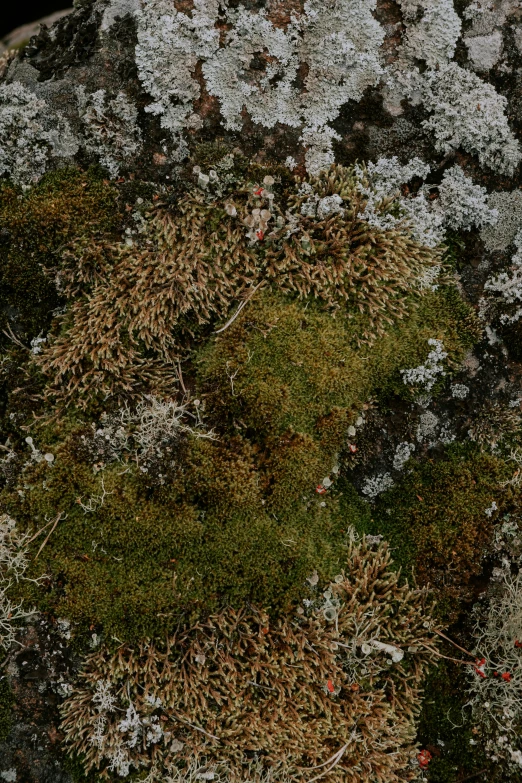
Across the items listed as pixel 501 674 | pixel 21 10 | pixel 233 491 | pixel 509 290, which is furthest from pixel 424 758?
pixel 21 10

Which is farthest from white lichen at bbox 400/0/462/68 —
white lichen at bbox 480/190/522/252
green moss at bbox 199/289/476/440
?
green moss at bbox 199/289/476/440

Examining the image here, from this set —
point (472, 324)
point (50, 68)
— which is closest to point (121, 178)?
point (50, 68)

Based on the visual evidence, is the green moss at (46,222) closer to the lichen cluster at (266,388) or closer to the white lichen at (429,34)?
the lichen cluster at (266,388)

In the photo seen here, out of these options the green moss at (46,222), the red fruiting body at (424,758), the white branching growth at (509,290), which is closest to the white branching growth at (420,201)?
the white branching growth at (509,290)

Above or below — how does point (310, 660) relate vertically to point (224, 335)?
below

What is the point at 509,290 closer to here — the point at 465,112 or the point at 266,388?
the point at 465,112

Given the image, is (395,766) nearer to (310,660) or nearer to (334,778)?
(334,778)

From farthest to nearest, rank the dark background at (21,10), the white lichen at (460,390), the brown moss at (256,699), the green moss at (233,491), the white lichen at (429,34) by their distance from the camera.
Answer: the dark background at (21,10) < the white lichen at (460,390) < the white lichen at (429,34) < the green moss at (233,491) < the brown moss at (256,699)
